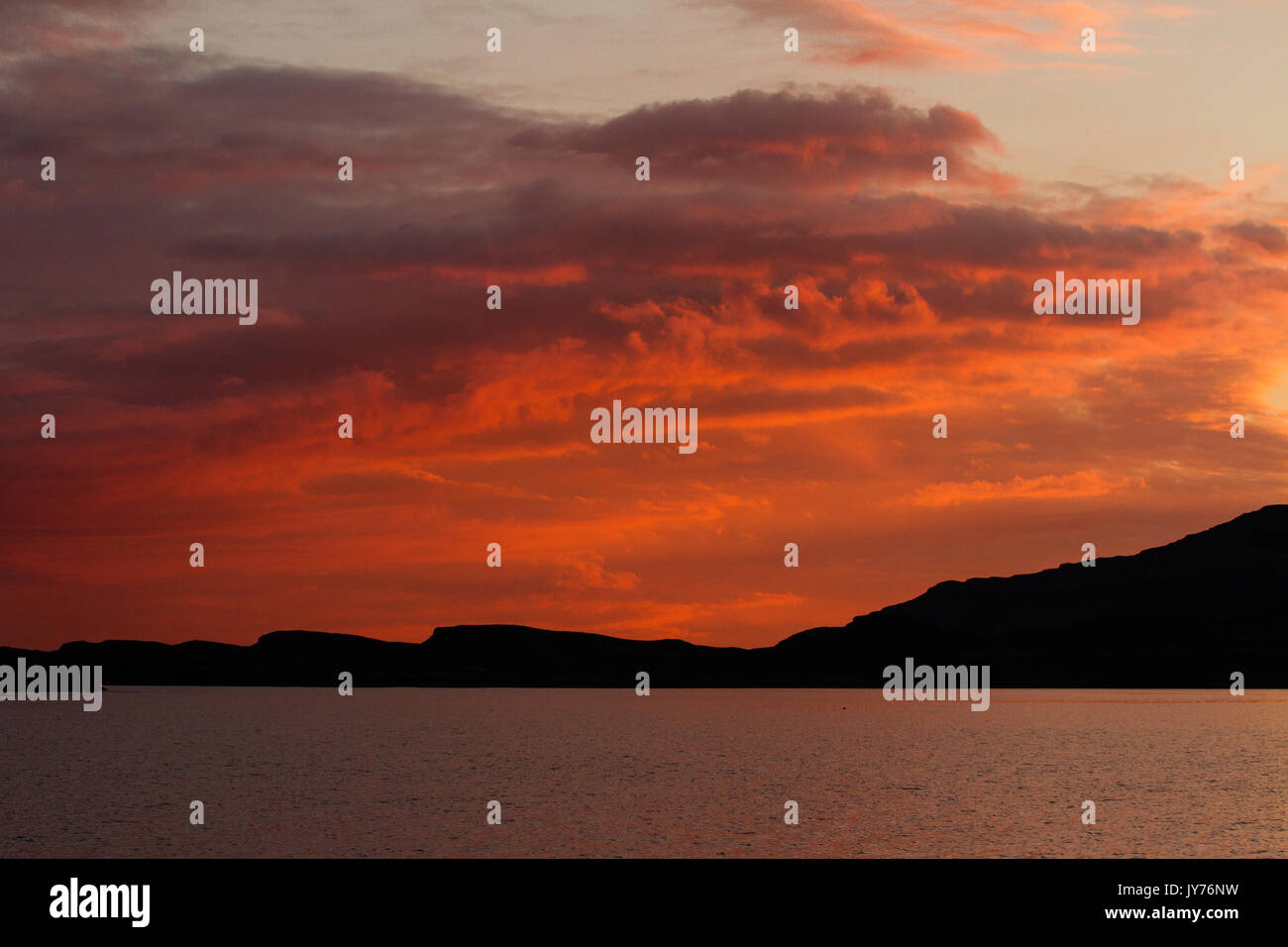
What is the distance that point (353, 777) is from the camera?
129375 mm

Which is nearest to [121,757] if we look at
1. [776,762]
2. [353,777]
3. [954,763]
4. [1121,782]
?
[353,777]

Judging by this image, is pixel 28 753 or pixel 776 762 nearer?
pixel 776 762

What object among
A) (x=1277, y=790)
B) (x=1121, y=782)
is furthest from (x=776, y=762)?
(x=1277, y=790)

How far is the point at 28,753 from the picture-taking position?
593ft

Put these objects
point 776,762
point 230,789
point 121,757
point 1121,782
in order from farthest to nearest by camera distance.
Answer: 1. point 121,757
2. point 776,762
3. point 1121,782
4. point 230,789

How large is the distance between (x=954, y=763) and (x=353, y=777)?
219 feet

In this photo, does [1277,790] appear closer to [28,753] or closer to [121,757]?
[121,757]
